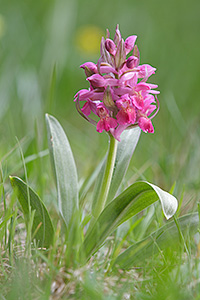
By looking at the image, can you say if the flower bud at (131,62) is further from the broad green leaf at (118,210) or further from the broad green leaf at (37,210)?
the broad green leaf at (37,210)

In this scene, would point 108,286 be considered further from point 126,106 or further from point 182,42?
point 182,42

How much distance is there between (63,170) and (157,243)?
1.63 ft

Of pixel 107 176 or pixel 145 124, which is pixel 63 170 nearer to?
pixel 107 176

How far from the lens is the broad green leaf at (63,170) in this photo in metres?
1.72

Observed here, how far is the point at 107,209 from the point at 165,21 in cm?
475

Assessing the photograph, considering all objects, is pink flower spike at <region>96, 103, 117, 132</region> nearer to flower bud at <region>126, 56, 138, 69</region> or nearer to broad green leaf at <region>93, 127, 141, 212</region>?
flower bud at <region>126, 56, 138, 69</region>

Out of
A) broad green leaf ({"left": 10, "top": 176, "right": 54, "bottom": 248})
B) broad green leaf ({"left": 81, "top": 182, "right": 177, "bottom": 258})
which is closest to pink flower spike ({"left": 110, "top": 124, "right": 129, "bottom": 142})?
broad green leaf ({"left": 81, "top": 182, "right": 177, "bottom": 258})

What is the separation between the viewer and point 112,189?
1.79 m

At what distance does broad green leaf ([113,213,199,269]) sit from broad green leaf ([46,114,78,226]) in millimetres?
280

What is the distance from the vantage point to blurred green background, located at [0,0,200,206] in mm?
2619

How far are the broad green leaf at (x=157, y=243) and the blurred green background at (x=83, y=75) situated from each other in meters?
0.57

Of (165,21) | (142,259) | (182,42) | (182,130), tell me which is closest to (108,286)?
(142,259)

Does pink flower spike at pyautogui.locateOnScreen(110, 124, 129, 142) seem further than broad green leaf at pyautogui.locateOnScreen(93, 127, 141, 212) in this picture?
No

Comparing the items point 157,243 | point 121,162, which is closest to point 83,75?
point 121,162
